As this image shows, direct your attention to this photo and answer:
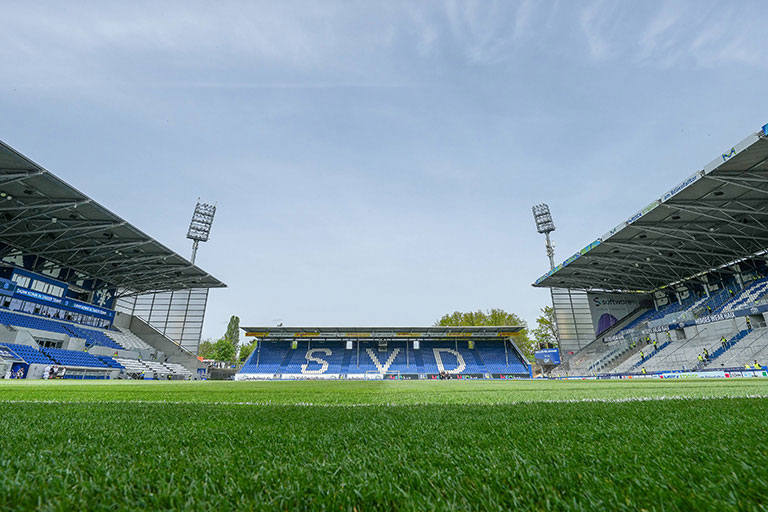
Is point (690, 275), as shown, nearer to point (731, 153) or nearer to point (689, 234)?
point (689, 234)

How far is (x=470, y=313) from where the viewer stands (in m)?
51.1

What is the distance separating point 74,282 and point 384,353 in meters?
28.8

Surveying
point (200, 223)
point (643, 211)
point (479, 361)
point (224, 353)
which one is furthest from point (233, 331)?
point (643, 211)

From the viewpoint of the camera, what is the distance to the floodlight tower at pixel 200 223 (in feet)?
133

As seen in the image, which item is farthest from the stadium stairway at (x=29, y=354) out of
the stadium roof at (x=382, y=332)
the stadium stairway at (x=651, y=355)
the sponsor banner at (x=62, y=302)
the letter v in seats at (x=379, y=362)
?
the stadium stairway at (x=651, y=355)

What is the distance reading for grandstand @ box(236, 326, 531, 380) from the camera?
111ft

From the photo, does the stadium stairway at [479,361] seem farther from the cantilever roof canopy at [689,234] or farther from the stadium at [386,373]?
the cantilever roof canopy at [689,234]

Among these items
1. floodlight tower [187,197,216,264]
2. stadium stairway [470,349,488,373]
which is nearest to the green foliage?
floodlight tower [187,197,216,264]

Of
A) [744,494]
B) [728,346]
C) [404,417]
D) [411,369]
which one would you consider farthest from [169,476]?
[411,369]

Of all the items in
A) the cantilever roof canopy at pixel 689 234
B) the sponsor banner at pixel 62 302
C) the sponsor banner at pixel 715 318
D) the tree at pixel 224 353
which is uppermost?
the cantilever roof canopy at pixel 689 234

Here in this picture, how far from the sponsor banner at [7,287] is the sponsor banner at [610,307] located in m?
49.8

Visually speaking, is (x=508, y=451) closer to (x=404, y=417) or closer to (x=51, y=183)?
(x=404, y=417)

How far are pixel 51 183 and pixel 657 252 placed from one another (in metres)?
37.1

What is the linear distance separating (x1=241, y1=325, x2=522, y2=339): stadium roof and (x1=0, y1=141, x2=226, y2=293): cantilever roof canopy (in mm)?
7232
